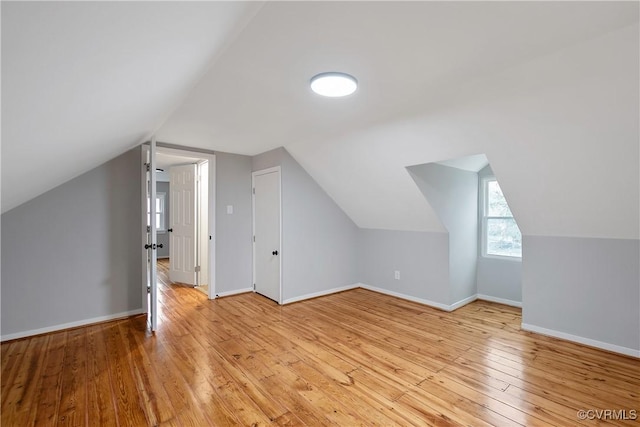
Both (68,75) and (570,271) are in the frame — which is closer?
(68,75)

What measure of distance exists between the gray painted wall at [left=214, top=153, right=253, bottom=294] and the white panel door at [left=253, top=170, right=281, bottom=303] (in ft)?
0.41

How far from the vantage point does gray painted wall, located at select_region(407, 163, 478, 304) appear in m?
3.60

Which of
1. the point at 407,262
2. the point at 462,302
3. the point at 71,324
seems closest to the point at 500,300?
the point at 462,302

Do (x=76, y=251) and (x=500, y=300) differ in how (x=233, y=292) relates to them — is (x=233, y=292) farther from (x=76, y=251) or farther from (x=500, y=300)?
(x=500, y=300)

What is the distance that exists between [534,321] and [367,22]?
3.44 metres

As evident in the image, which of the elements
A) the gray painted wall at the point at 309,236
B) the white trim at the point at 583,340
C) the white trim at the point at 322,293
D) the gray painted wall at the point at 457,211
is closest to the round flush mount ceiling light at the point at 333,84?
the gray painted wall at the point at 457,211

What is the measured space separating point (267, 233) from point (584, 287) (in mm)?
3702

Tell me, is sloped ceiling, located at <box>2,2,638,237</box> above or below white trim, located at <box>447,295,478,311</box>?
above

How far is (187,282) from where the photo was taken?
5.01m

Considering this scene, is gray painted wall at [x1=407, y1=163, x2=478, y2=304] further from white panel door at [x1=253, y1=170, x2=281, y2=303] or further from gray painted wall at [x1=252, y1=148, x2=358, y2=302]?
white panel door at [x1=253, y1=170, x2=281, y2=303]

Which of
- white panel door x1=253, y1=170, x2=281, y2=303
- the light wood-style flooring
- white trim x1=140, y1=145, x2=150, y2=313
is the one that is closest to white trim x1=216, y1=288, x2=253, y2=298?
white panel door x1=253, y1=170, x2=281, y2=303

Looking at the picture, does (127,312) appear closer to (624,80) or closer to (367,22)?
(367,22)

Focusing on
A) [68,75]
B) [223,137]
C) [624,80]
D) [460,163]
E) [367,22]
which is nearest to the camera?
[68,75]

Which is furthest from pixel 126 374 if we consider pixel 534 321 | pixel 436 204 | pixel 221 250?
pixel 534 321
